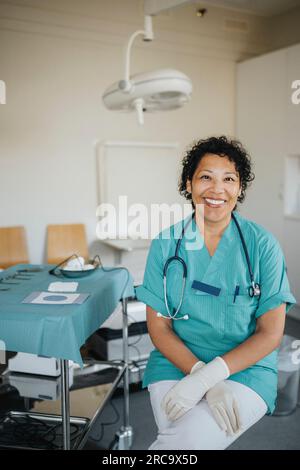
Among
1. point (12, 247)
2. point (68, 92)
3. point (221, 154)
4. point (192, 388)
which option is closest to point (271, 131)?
point (68, 92)

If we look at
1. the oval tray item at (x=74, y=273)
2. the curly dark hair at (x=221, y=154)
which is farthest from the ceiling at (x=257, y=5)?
the oval tray item at (x=74, y=273)

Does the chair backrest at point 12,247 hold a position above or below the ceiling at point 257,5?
below

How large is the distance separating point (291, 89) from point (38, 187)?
6.47 feet

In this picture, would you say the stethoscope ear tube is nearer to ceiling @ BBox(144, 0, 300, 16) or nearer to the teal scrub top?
the teal scrub top

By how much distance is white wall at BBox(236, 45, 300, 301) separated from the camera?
3.26m

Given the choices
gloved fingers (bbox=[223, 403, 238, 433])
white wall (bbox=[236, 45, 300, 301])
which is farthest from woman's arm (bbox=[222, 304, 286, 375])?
white wall (bbox=[236, 45, 300, 301])

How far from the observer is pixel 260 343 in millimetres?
1230

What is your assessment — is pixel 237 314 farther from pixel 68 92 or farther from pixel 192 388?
pixel 68 92

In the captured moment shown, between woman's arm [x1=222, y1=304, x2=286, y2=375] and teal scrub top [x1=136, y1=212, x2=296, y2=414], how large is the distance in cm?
3

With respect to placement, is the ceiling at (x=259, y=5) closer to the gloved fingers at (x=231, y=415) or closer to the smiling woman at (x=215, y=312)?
the smiling woman at (x=215, y=312)

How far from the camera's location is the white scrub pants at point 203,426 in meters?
1.11

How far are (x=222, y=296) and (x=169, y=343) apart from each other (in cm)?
21
